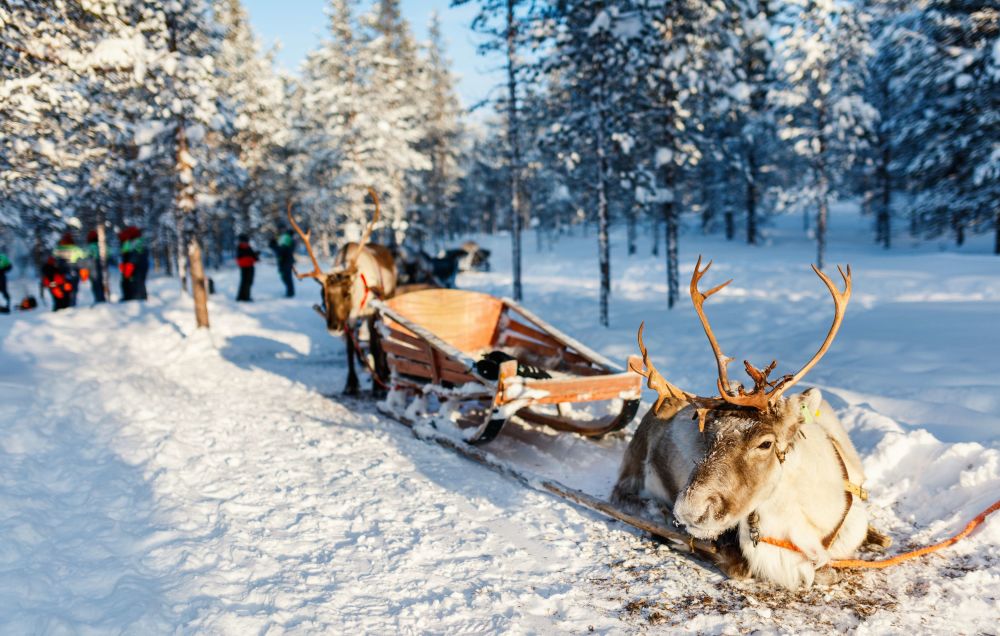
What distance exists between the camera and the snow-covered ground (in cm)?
335

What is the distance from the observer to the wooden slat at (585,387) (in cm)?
542

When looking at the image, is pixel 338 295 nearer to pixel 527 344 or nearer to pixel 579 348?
pixel 527 344

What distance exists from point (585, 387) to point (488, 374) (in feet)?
3.08

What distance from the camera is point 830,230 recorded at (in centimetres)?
4097

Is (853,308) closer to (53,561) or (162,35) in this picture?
(53,561)

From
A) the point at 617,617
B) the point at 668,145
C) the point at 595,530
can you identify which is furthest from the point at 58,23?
the point at 668,145

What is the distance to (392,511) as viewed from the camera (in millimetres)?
4766

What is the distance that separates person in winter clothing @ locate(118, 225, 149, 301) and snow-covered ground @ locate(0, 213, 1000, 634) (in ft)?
27.5

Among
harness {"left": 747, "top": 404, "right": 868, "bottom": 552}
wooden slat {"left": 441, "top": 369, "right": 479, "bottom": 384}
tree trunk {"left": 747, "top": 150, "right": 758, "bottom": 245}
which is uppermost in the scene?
tree trunk {"left": 747, "top": 150, "right": 758, "bottom": 245}

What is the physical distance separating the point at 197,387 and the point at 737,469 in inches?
328

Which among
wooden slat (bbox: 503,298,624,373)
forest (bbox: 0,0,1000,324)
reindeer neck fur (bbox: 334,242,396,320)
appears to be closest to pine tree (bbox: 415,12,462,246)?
forest (bbox: 0,0,1000,324)

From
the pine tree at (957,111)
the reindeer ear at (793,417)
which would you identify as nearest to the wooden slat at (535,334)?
the reindeer ear at (793,417)

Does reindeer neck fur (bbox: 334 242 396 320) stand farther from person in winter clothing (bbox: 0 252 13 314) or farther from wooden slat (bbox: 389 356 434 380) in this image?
person in winter clothing (bbox: 0 252 13 314)

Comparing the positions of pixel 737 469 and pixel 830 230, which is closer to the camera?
pixel 737 469
